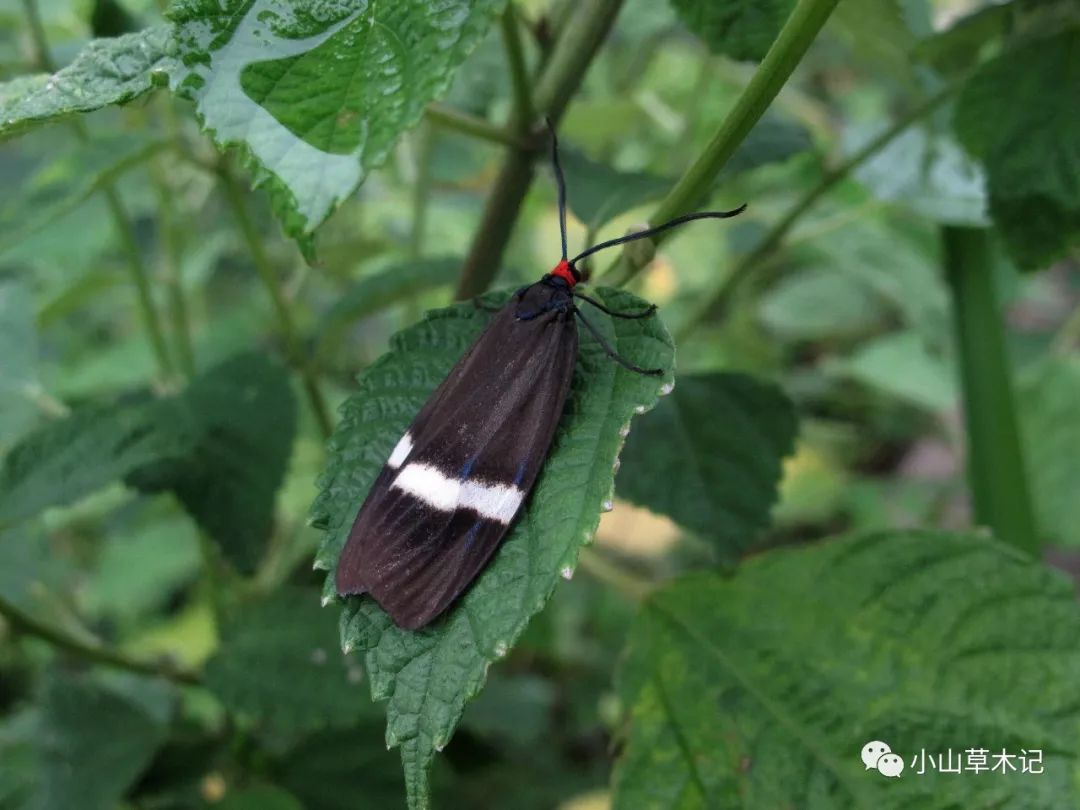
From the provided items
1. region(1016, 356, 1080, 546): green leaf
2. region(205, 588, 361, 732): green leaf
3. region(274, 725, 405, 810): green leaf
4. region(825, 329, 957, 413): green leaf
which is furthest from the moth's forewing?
region(825, 329, 957, 413): green leaf

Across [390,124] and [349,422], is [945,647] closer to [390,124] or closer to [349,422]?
[349,422]

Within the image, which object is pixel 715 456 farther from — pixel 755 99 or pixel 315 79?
pixel 315 79

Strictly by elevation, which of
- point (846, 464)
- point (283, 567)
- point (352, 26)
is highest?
point (352, 26)

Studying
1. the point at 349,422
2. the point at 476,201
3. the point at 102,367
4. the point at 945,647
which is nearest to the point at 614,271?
the point at 349,422

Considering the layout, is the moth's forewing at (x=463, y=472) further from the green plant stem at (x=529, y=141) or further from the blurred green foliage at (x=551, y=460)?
the green plant stem at (x=529, y=141)

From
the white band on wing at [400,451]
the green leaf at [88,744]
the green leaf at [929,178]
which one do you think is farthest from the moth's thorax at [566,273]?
the green leaf at [88,744]

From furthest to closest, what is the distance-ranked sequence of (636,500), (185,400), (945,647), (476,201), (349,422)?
1. (476,201)
2. (185,400)
3. (636,500)
4. (945,647)
5. (349,422)

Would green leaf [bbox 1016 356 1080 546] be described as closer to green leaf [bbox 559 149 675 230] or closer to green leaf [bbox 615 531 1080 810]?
green leaf [bbox 615 531 1080 810]
